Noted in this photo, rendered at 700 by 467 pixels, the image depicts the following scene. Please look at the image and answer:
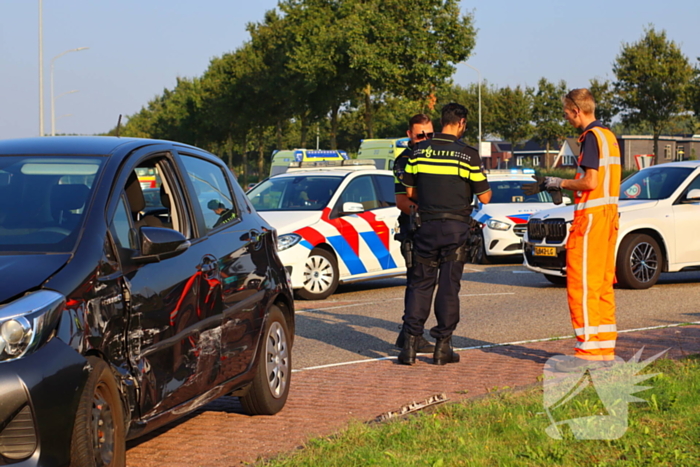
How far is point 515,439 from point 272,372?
69.8 inches

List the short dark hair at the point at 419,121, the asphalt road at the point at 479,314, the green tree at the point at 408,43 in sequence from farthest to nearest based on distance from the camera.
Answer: the green tree at the point at 408,43 → the asphalt road at the point at 479,314 → the short dark hair at the point at 419,121

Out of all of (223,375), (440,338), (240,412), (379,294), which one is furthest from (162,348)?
(379,294)

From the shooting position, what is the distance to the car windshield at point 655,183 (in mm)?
12656

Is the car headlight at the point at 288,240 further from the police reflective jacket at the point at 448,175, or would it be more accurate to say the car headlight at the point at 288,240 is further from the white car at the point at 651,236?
the police reflective jacket at the point at 448,175

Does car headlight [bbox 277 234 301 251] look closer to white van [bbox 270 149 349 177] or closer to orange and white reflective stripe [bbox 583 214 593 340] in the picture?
orange and white reflective stripe [bbox 583 214 593 340]

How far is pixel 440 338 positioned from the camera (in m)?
7.25

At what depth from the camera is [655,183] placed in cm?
1280

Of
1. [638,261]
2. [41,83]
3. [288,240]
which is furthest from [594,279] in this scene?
[41,83]

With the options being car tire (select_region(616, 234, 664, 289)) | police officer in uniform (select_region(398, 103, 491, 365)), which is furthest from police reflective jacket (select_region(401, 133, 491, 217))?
car tire (select_region(616, 234, 664, 289))

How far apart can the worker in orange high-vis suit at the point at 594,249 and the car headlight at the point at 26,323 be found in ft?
13.5

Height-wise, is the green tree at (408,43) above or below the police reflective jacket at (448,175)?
above

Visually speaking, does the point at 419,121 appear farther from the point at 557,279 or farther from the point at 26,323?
the point at 557,279

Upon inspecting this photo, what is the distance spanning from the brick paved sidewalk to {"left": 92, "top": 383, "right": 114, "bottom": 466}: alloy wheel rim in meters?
1.01

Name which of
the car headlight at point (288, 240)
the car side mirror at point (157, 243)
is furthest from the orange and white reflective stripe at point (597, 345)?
the car headlight at point (288, 240)
